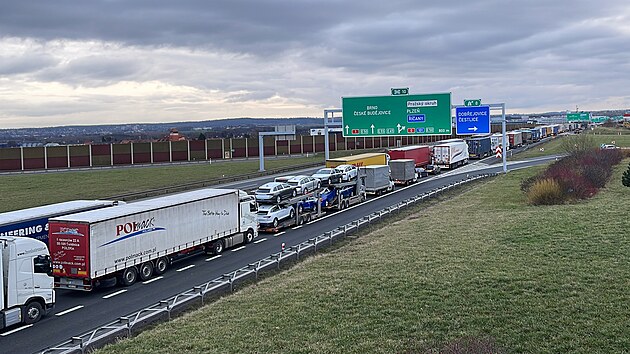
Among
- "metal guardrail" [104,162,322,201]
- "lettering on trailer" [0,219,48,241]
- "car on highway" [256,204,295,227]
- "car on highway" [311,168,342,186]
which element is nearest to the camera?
"lettering on trailer" [0,219,48,241]

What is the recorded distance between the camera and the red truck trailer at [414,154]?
62.1 metres

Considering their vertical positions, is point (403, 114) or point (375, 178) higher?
point (403, 114)

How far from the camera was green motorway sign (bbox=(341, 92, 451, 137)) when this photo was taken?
178ft

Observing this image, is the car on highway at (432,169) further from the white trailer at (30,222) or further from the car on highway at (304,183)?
the white trailer at (30,222)

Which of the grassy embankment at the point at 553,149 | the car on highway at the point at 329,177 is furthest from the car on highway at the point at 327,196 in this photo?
the grassy embankment at the point at 553,149

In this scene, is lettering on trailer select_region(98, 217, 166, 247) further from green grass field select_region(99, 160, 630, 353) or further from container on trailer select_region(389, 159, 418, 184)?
container on trailer select_region(389, 159, 418, 184)

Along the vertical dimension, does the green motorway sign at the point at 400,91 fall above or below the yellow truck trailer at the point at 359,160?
above

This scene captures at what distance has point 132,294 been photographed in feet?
76.1

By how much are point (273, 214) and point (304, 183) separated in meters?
7.34

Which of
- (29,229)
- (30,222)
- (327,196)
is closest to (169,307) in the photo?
(29,229)

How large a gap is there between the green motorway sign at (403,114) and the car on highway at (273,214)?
19.3 m

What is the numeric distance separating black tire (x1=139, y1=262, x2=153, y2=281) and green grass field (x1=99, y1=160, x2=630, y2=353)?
535cm

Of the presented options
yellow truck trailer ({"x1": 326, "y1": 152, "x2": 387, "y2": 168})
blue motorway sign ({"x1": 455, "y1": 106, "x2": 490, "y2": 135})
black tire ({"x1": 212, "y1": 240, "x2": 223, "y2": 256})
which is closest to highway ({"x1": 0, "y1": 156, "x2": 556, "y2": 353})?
black tire ({"x1": 212, "y1": 240, "x2": 223, "y2": 256})

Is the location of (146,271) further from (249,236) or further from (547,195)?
(547,195)
